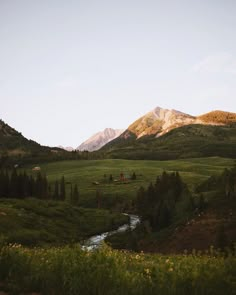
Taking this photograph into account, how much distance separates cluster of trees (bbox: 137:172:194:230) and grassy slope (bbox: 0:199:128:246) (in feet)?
44.1

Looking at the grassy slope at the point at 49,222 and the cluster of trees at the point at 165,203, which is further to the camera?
the cluster of trees at the point at 165,203

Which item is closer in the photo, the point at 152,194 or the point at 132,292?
the point at 132,292

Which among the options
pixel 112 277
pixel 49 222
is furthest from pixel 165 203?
pixel 112 277

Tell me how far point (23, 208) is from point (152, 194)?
154ft

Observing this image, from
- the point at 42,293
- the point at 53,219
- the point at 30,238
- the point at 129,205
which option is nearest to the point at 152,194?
the point at 129,205

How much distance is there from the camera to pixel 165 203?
336ft

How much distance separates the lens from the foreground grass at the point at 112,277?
Answer: 39.2 ft

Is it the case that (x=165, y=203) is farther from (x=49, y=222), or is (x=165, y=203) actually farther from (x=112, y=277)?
(x=112, y=277)

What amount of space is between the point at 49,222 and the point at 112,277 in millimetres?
91299

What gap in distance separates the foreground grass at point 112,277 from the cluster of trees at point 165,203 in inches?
3021

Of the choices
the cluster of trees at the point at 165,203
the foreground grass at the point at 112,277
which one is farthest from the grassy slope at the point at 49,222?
the foreground grass at the point at 112,277

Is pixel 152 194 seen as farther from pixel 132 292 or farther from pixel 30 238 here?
pixel 132 292

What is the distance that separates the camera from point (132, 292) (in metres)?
12.1

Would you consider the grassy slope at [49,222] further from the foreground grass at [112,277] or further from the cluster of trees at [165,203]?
the foreground grass at [112,277]
